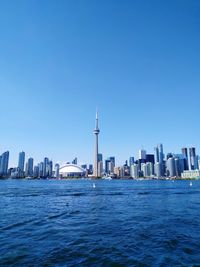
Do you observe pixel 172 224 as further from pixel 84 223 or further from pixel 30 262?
pixel 30 262

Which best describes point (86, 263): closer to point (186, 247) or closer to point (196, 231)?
point (186, 247)

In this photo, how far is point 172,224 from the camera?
28.2 metres

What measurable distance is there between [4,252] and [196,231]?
59.7 ft

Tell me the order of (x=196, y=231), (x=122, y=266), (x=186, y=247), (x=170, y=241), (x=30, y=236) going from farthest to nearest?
(x=196, y=231), (x=30, y=236), (x=170, y=241), (x=186, y=247), (x=122, y=266)

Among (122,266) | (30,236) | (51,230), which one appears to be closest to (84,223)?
(51,230)

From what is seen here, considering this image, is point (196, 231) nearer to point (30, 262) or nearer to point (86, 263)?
point (86, 263)

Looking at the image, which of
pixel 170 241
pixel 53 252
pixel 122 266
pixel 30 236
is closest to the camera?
pixel 122 266

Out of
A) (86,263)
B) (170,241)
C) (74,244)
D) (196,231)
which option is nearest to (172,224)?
(196,231)

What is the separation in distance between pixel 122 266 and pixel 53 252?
5462 mm

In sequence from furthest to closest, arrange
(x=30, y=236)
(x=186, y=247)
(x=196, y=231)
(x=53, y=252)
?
(x=196, y=231)
(x=30, y=236)
(x=186, y=247)
(x=53, y=252)

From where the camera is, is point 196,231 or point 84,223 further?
point 84,223

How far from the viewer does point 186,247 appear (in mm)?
18906

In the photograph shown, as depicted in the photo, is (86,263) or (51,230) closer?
(86,263)

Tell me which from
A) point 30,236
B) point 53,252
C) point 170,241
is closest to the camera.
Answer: point 53,252
